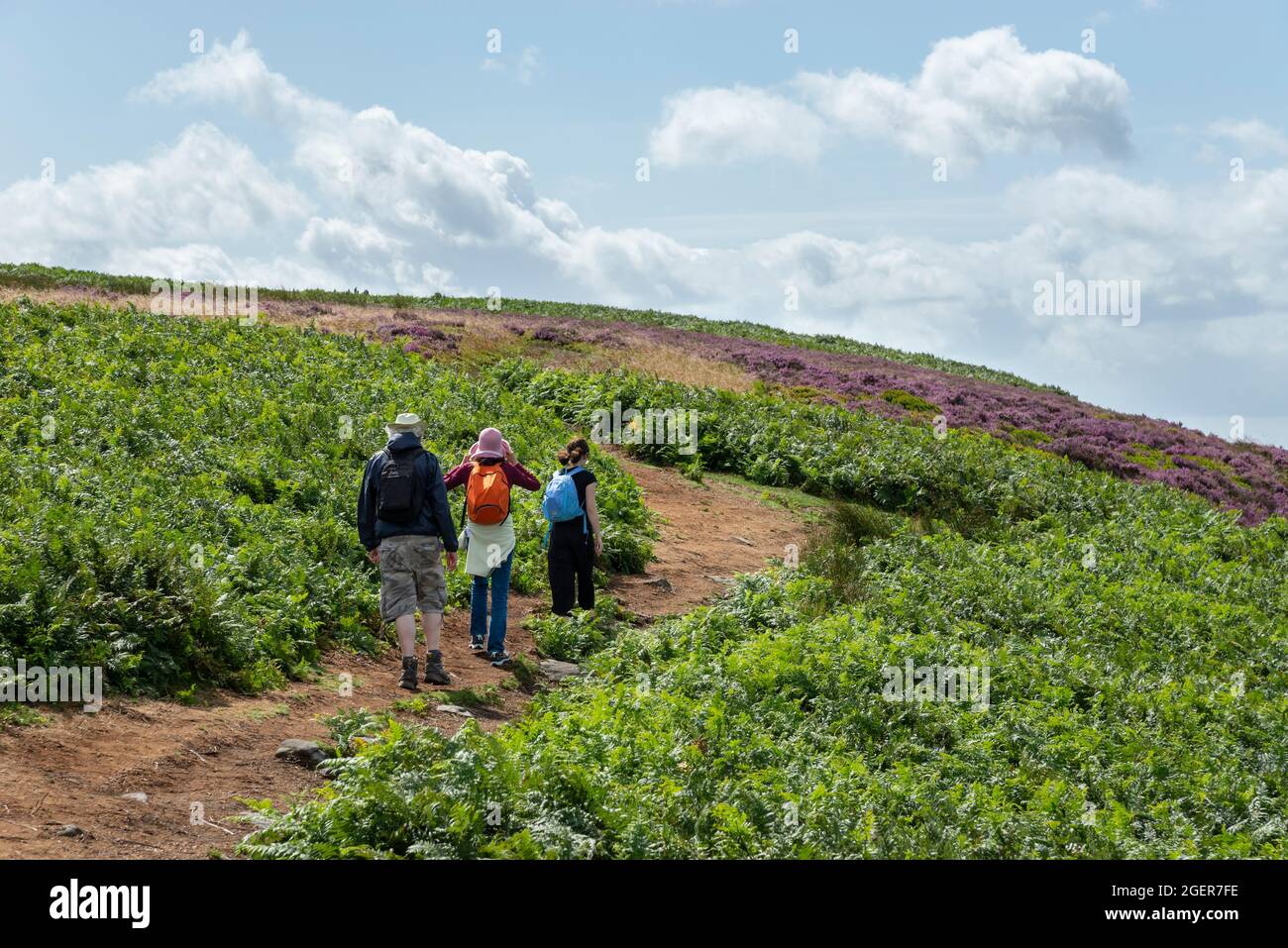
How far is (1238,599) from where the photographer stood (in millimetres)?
17438

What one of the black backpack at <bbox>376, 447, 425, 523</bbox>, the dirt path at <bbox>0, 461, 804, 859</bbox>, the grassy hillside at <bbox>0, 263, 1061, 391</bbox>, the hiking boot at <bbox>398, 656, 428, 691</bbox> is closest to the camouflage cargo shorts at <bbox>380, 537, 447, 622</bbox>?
the black backpack at <bbox>376, 447, 425, 523</bbox>

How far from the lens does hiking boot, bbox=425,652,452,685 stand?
1123 cm

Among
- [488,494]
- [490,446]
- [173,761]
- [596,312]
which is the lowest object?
[173,761]

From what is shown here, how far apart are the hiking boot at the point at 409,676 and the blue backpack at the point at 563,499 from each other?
105 inches

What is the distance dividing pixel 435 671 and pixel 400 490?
1.84 m

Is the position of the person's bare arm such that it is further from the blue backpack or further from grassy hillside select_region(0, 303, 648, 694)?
grassy hillside select_region(0, 303, 648, 694)

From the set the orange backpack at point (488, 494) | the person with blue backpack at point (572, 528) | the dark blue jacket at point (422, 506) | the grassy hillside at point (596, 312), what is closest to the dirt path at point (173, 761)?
the person with blue backpack at point (572, 528)

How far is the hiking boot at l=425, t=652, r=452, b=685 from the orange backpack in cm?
160

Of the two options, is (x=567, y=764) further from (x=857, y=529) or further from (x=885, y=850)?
(x=857, y=529)

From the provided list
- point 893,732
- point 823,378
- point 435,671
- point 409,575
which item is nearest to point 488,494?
point 409,575

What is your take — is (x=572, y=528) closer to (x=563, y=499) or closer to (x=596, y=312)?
(x=563, y=499)

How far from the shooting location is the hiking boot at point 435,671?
11227 millimetres

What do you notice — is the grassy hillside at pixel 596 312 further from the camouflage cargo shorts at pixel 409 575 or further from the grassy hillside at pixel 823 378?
the camouflage cargo shorts at pixel 409 575

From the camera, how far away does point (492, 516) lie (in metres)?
12.1
